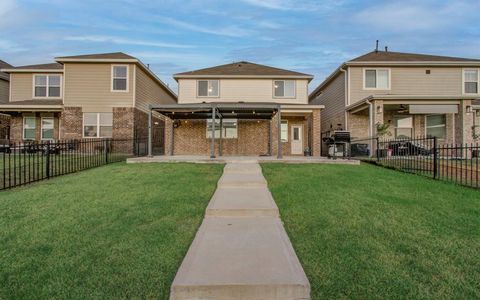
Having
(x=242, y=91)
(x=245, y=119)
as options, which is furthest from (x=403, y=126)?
(x=242, y=91)

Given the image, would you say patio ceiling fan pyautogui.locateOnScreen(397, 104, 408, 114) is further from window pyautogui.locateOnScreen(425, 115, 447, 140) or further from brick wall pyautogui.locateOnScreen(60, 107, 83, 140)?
brick wall pyautogui.locateOnScreen(60, 107, 83, 140)

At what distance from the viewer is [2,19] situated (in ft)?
70.7

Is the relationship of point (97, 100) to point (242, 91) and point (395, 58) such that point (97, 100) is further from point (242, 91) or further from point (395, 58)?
point (395, 58)

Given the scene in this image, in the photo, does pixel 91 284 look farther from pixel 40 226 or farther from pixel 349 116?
pixel 349 116

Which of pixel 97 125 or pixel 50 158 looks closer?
pixel 50 158

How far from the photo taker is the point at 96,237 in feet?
12.8

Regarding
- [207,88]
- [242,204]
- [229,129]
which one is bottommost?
[242,204]

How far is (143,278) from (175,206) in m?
2.38

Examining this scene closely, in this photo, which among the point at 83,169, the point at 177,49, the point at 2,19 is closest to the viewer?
the point at 83,169

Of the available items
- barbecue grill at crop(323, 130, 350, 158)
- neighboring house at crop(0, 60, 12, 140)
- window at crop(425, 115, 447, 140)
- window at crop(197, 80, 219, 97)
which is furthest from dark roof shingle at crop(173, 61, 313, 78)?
neighboring house at crop(0, 60, 12, 140)

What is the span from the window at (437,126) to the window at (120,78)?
60.6 ft

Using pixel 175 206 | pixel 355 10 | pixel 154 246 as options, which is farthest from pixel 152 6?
pixel 154 246

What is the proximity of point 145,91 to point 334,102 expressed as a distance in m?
12.8

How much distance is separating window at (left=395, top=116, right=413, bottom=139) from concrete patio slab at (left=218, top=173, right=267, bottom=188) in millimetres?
14492
